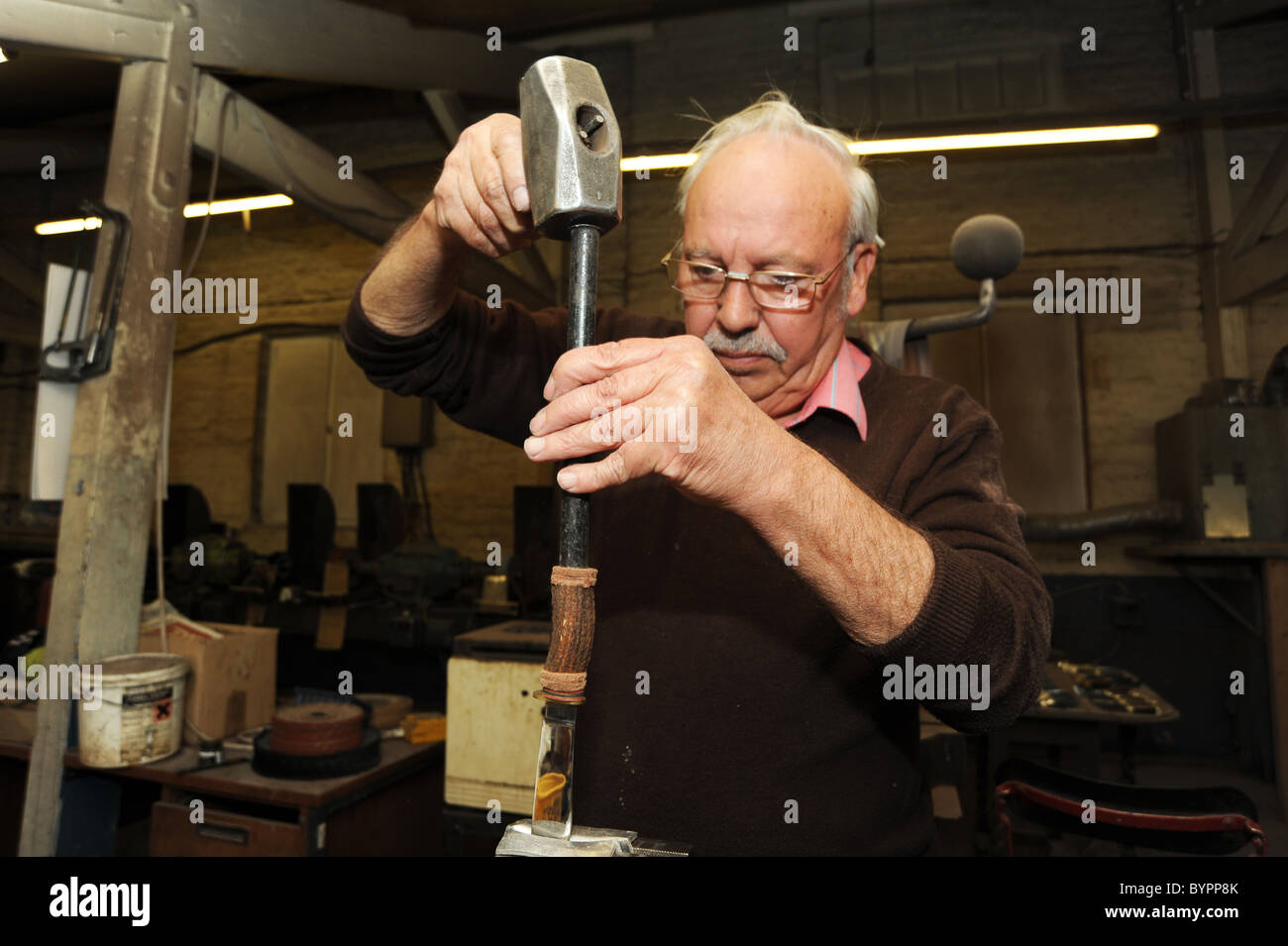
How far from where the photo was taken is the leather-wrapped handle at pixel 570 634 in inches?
26.2

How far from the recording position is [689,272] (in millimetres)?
1261

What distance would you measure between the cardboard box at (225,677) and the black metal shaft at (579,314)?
2045mm

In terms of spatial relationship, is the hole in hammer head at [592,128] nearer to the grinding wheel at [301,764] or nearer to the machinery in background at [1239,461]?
the grinding wheel at [301,764]

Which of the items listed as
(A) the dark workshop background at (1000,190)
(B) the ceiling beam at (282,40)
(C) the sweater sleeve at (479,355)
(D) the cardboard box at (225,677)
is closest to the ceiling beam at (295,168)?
(B) the ceiling beam at (282,40)

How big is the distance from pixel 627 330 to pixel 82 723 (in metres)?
1.81

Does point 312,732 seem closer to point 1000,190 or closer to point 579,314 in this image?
point 579,314

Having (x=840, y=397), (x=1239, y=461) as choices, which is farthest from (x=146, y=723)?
(x=1239, y=461)

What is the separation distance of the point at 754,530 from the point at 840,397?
0.48 m

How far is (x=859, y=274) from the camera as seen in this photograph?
1.39 metres

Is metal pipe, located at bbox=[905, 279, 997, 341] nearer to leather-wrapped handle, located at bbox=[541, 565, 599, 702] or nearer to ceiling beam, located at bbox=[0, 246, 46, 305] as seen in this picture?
leather-wrapped handle, located at bbox=[541, 565, 599, 702]
